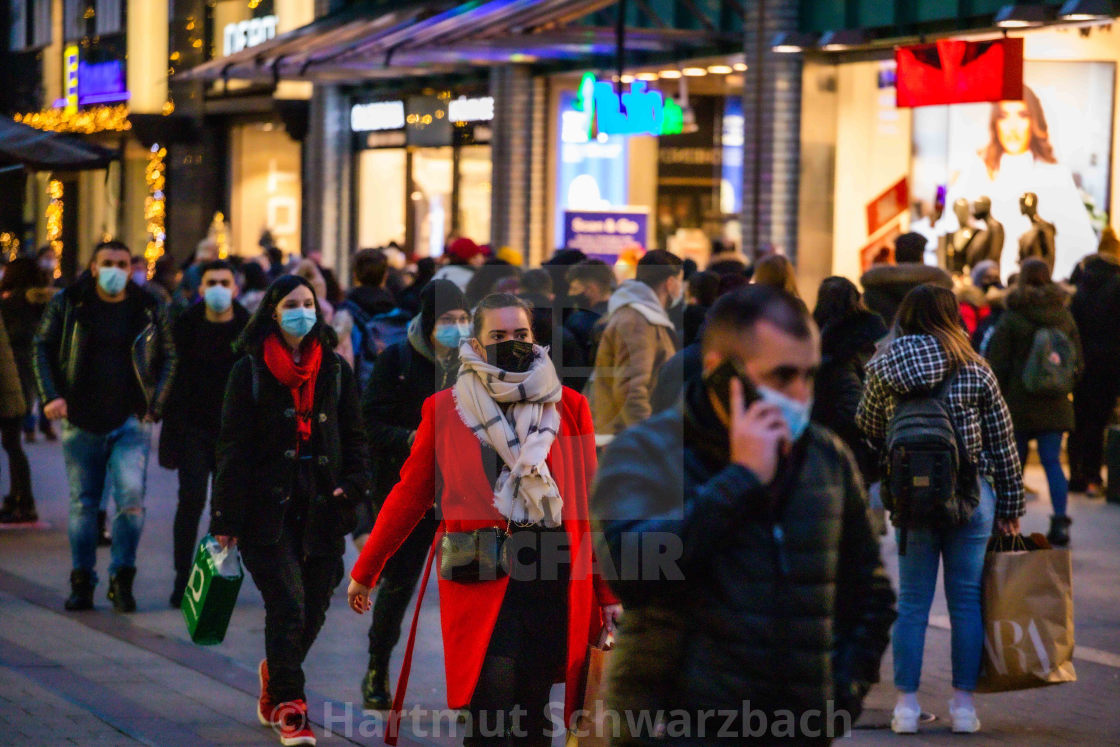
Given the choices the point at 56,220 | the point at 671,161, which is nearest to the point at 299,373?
the point at 671,161

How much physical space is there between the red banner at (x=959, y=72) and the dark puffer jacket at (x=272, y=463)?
9474 millimetres

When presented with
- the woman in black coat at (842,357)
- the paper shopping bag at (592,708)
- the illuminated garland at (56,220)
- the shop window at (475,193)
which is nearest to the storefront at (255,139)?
the shop window at (475,193)

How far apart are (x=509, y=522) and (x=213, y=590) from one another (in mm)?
1864

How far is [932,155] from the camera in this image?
56.7 ft

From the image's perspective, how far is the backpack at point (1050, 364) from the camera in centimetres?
1069

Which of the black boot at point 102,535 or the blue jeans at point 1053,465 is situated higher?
the blue jeans at point 1053,465

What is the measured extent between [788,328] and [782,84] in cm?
1430

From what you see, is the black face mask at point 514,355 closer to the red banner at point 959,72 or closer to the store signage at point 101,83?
the red banner at point 959,72

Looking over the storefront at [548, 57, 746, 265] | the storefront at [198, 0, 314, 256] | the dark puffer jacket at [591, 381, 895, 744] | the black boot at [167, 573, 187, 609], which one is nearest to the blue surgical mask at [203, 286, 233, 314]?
the black boot at [167, 573, 187, 609]

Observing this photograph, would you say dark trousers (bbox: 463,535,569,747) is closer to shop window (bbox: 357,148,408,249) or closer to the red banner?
the red banner

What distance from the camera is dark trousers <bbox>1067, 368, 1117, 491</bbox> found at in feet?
43.0

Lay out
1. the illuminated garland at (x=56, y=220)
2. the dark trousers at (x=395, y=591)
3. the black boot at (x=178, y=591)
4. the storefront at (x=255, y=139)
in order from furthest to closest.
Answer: the illuminated garland at (x=56, y=220) → the storefront at (x=255, y=139) → the black boot at (x=178, y=591) → the dark trousers at (x=395, y=591)

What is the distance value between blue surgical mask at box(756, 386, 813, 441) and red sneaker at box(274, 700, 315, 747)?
11.5 feet

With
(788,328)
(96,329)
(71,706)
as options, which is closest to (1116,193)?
(96,329)
